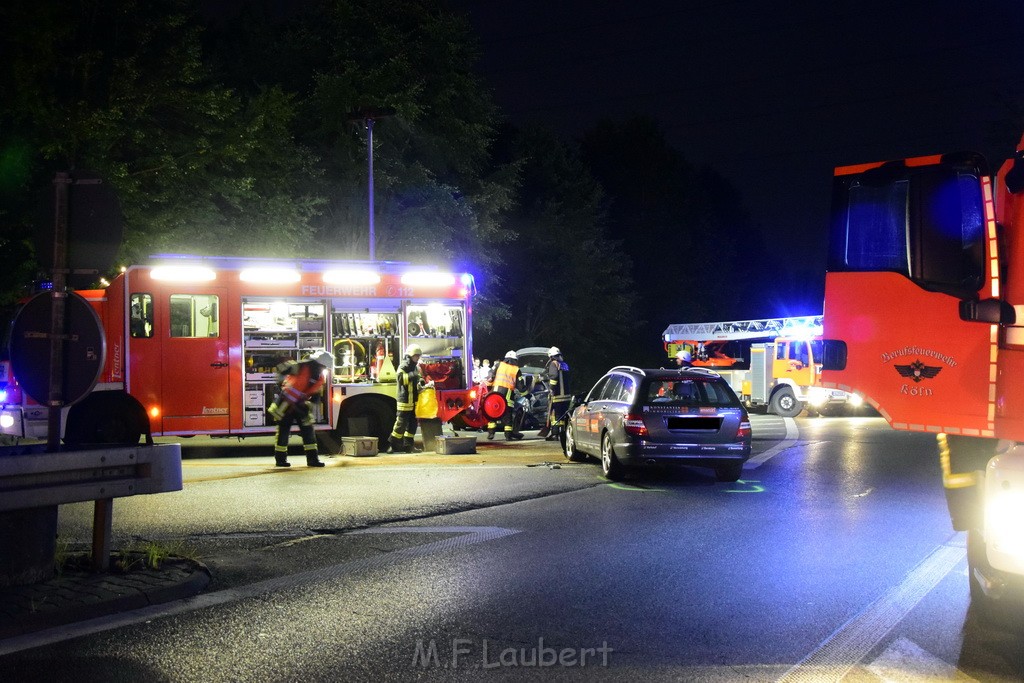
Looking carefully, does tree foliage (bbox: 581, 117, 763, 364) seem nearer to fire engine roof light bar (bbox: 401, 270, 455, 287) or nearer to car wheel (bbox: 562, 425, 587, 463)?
fire engine roof light bar (bbox: 401, 270, 455, 287)

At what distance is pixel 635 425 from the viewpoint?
12.9 m

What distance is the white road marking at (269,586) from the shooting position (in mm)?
5879

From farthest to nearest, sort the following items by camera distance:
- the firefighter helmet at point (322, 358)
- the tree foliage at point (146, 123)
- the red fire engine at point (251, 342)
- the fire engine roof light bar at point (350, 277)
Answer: the tree foliage at point (146, 123) → the fire engine roof light bar at point (350, 277) → the red fire engine at point (251, 342) → the firefighter helmet at point (322, 358)

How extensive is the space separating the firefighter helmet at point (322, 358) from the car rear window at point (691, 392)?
16.4ft

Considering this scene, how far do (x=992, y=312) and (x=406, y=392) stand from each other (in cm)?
1169

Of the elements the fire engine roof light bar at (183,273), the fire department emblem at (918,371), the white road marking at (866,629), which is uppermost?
the fire engine roof light bar at (183,273)

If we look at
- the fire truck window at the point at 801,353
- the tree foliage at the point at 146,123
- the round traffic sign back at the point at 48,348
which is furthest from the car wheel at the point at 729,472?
the fire truck window at the point at 801,353

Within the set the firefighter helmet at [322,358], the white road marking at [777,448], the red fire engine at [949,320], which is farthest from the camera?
the white road marking at [777,448]

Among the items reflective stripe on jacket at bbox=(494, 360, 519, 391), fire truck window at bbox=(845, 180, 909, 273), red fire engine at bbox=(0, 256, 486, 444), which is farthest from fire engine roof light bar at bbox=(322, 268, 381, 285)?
fire truck window at bbox=(845, 180, 909, 273)

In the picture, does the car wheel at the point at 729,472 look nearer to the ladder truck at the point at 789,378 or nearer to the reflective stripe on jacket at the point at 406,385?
the reflective stripe on jacket at the point at 406,385

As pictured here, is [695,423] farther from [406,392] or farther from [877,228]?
[877,228]

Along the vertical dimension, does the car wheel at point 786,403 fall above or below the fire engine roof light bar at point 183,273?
below

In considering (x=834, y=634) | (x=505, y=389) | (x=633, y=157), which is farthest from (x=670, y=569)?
(x=633, y=157)

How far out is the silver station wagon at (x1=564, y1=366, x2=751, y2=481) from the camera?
12.9m
